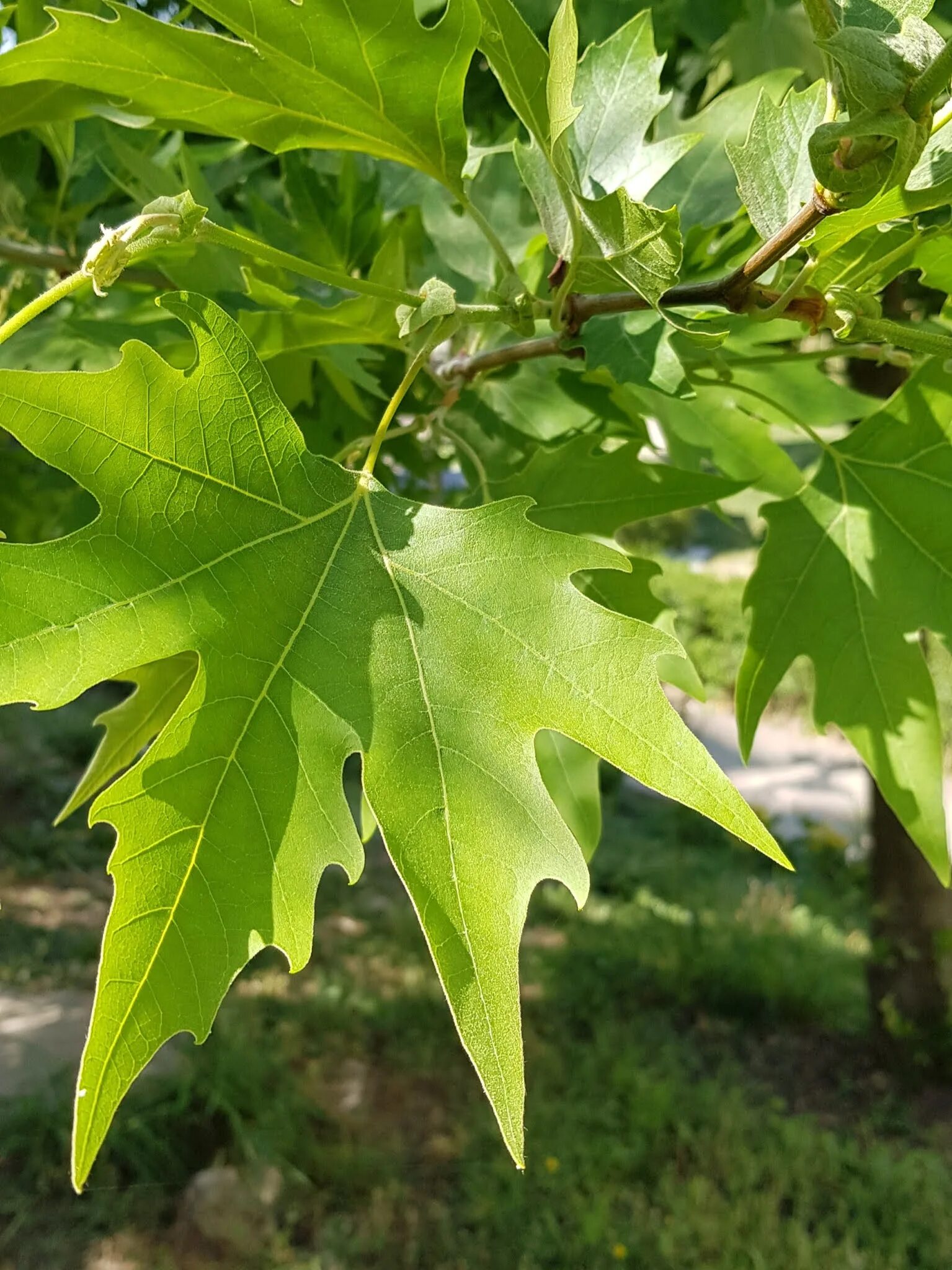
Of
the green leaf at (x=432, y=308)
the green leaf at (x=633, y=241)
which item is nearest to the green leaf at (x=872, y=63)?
the green leaf at (x=633, y=241)

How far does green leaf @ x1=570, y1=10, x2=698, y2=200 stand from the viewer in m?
0.78

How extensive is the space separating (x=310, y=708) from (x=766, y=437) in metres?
0.60

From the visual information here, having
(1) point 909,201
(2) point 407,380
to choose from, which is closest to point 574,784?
(2) point 407,380

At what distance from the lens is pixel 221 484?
59 centimetres

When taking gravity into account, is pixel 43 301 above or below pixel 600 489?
above

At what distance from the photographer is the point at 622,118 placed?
0.78 metres

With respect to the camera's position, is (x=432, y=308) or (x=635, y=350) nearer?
(x=432, y=308)

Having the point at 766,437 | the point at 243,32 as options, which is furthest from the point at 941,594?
the point at 243,32

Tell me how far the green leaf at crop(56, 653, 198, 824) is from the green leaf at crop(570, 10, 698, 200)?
46 centimetres

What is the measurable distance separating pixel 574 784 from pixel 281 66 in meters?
0.57

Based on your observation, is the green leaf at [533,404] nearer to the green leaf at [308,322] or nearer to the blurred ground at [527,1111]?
the green leaf at [308,322]

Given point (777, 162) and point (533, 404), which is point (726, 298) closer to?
point (777, 162)

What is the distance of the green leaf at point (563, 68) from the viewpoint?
0.56m

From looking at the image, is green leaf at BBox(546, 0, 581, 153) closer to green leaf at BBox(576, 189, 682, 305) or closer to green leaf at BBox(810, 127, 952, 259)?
green leaf at BBox(576, 189, 682, 305)
